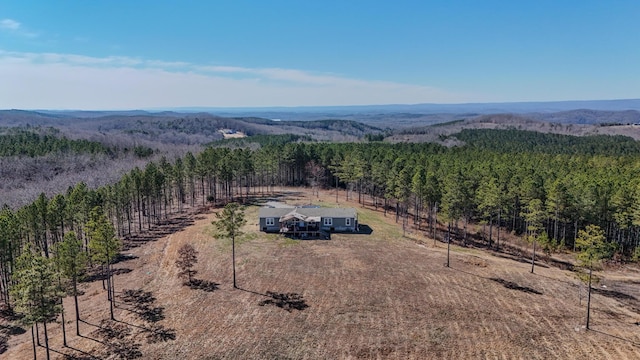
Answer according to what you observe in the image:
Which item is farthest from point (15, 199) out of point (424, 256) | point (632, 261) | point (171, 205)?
point (632, 261)

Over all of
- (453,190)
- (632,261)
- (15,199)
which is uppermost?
(453,190)

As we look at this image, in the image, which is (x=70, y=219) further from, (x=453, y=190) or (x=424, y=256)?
(x=453, y=190)

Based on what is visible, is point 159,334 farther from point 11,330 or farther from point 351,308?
point 351,308

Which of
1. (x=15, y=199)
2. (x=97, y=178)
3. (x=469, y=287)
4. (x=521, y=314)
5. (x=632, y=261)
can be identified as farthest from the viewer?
(x=97, y=178)

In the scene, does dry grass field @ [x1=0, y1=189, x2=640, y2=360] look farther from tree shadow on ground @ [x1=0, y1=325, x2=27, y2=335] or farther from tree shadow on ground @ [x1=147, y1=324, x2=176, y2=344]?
tree shadow on ground @ [x1=0, y1=325, x2=27, y2=335]

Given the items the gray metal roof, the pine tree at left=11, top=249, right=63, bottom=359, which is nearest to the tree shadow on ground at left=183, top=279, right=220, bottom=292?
the pine tree at left=11, top=249, right=63, bottom=359

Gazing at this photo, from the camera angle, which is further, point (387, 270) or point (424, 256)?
point (424, 256)

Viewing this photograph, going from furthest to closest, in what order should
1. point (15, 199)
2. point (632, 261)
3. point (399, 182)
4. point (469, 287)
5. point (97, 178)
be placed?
point (97, 178), point (15, 199), point (399, 182), point (632, 261), point (469, 287)

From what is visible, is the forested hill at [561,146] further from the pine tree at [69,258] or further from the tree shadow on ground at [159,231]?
the pine tree at [69,258]
